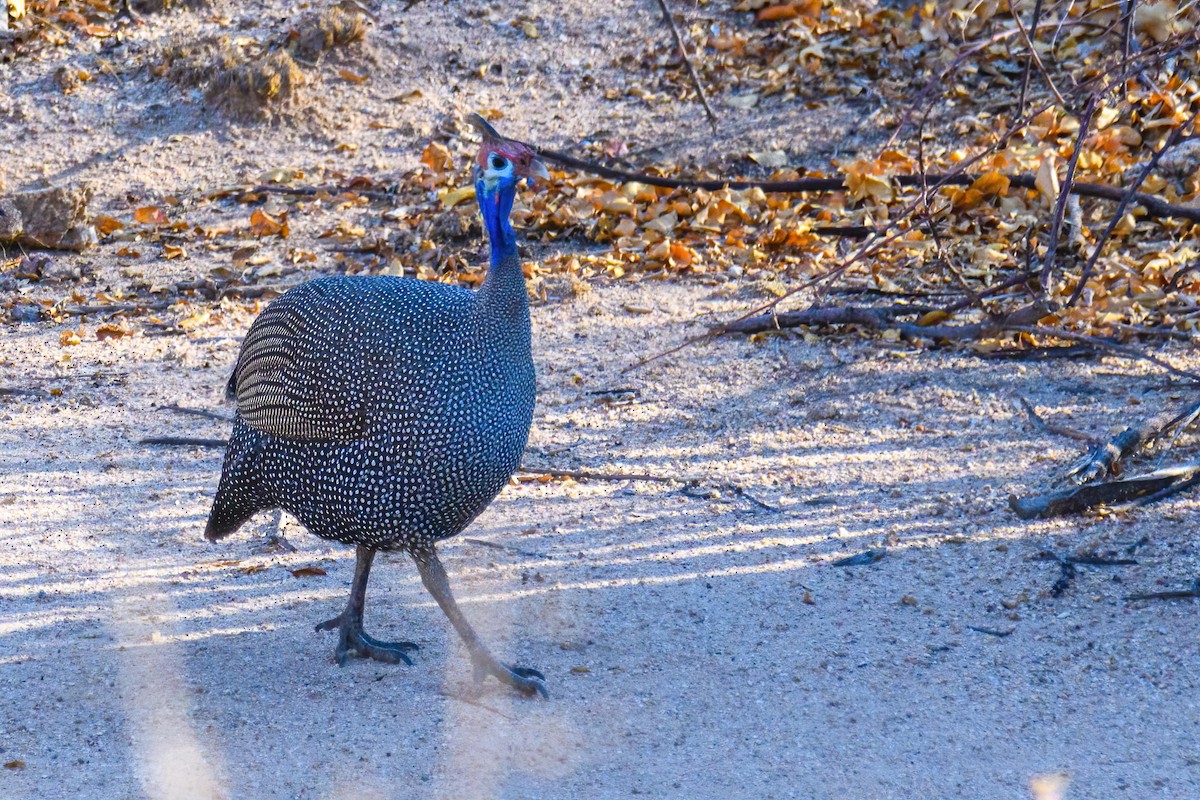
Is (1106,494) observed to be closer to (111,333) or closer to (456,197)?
(456,197)

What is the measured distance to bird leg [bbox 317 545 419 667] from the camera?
3.65m

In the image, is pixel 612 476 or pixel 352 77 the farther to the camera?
pixel 352 77

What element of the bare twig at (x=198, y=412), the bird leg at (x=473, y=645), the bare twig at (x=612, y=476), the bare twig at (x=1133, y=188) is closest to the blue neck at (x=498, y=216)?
the bird leg at (x=473, y=645)

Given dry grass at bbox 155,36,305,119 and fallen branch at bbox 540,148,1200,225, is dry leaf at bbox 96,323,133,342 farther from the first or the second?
dry grass at bbox 155,36,305,119

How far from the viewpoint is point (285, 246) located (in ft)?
24.2

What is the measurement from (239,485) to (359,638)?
0.51 m

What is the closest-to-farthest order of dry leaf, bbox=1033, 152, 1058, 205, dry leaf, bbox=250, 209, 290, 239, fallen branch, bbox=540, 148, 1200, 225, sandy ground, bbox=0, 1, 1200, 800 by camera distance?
1. sandy ground, bbox=0, 1, 1200, 800
2. dry leaf, bbox=1033, 152, 1058, 205
3. fallen branch, bbox=540, 148, 1200, 225
4. dry leaf, bbox=250, 209, 290, 239

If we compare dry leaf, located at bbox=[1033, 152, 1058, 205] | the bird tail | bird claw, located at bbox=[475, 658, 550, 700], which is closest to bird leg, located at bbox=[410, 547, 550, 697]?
bird claw, located at bbox=[475, 658, 550, 700]

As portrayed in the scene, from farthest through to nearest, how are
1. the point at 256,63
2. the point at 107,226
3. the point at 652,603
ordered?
the point at 256,63, the point at 107,226, the point at 652,603

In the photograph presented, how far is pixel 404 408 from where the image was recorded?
11.0 feet

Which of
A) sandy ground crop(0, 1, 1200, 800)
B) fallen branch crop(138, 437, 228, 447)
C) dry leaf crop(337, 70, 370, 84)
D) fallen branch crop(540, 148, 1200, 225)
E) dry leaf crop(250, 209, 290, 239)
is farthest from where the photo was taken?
dry leaf crop(337, 70, 370, 84)

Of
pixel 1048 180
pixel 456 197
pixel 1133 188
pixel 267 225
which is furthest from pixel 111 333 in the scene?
pixel 1133 188

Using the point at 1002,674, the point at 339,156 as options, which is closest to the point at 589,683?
the point at 1002,674

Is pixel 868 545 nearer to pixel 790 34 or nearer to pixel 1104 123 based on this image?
pixel 1104 123
